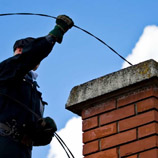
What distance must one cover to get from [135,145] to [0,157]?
95cm

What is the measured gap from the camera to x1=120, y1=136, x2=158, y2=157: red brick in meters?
2.82

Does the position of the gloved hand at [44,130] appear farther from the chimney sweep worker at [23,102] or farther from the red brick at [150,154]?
the red brick at [150,154]

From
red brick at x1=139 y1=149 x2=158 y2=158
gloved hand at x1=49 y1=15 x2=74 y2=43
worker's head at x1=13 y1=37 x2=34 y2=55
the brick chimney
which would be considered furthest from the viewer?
worker's head at x1=13 y1=37 x2=34 y2=55

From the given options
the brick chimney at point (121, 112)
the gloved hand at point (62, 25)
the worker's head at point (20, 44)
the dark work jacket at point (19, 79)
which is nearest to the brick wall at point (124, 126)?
the brick chimney at point (121, 112)

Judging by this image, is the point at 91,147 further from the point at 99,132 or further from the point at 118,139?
the point at 118,139

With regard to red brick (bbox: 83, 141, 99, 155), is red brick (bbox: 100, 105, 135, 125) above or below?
above

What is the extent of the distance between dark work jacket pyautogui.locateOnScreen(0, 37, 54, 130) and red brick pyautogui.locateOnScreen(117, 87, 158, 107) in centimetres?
67

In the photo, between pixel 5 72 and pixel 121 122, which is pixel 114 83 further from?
pixel 5 72

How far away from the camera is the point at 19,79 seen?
3.09 metres

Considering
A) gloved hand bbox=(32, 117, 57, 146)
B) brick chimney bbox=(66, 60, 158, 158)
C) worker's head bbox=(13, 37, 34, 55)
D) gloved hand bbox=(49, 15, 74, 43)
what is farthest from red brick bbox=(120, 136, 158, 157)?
worker's head bbox=(13, 37, 34, 55)

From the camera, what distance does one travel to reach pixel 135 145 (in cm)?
289

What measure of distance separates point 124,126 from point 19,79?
86 cm

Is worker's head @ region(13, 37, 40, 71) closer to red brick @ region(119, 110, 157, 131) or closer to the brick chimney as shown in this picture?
the brick chimney

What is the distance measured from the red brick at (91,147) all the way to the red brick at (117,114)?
0.17m
